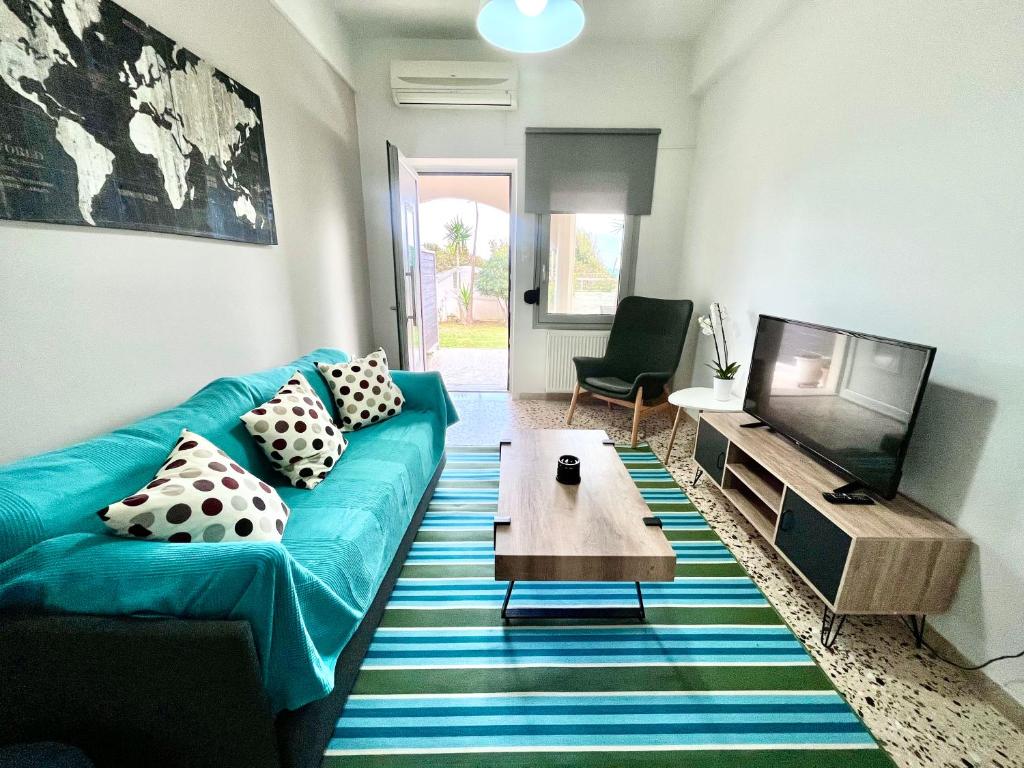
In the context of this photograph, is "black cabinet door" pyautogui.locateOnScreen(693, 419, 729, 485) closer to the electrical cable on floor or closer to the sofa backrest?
the electrical cable on floor

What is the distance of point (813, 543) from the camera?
1576 mm

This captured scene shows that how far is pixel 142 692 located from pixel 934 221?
106 inches

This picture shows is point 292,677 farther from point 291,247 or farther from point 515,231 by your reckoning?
point 515,231

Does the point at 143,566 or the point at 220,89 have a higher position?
the point at 220,89

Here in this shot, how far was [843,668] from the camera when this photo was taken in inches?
56.4

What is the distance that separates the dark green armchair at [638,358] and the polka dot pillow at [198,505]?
2417 millimetres

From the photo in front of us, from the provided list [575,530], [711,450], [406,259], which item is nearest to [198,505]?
[575,530]

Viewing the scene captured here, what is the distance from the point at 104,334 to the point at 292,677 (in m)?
1.31

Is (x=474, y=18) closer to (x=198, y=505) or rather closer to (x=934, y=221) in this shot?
(x=934, y=221)

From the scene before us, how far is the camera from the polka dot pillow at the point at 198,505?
100cm

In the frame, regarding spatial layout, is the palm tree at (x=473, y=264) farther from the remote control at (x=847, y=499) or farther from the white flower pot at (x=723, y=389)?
the remote control at (x=847, y=499)

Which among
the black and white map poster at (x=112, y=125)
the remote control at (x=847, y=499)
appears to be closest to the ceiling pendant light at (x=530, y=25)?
the black and white map poster at (x=112, y=125)

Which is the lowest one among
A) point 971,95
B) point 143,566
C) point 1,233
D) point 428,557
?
point 428,557

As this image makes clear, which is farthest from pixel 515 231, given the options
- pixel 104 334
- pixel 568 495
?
pixel 104 334
